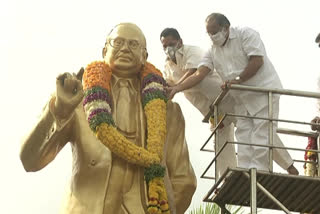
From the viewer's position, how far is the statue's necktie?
13375 mm

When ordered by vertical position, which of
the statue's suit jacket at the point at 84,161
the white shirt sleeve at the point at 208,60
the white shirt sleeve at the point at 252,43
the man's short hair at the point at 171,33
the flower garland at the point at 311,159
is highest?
the man's short hair at the point at 171,33

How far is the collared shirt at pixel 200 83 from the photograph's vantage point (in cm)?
1416

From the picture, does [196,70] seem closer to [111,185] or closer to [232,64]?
[232,64]

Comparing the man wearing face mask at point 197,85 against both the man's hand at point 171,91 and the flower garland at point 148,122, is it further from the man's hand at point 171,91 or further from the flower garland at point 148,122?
the flower garland at point 148,122

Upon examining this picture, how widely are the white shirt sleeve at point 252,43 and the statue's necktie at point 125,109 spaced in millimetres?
1295

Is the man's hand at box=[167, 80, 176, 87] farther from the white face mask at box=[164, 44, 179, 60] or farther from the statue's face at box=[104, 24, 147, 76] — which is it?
the statue's face at box=[104, 24, 147, 76]

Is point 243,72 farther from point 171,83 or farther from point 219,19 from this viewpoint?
point 171,83

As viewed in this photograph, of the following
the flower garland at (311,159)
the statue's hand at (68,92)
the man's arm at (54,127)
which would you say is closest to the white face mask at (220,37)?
the flower garland at (311,159)

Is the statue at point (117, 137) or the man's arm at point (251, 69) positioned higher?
the man's arm at point (251, 69)

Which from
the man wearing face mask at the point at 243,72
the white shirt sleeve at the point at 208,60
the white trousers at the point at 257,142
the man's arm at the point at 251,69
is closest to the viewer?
the white trousers at the point at 257,142

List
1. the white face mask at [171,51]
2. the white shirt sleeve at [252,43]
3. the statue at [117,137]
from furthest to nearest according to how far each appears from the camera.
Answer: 1. the white face mask at [171,51]
2. the white shirt sleeve at [252,43]
3. the statue at [117,137]

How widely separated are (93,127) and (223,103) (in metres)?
1.67

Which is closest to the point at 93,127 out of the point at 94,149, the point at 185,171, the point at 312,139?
the point at 94,149

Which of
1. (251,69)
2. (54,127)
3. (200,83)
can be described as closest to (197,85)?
(200,83)
